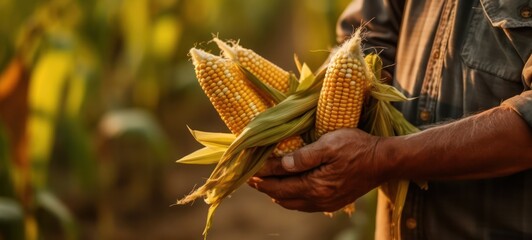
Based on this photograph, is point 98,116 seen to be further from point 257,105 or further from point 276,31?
point 257,105

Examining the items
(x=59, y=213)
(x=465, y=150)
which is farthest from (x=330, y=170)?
(x=59, y=213)

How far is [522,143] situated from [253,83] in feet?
1.88

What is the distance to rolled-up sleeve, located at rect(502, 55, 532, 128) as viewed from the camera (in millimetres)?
1934

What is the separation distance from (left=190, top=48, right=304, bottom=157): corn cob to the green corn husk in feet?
0.08

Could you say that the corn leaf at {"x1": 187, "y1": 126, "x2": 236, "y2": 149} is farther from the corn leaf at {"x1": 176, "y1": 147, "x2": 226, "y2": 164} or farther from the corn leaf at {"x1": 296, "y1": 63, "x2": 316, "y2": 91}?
the corn leaf at {"x1": 296, "y1": 63, "x2": 316, "y2": 91}

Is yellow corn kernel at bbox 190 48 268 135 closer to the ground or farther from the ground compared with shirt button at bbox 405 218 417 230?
farther from the ground

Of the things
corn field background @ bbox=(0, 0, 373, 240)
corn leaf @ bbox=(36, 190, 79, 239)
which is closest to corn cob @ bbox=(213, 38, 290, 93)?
corn field background @ bbox=(0, 0, 373, 240)

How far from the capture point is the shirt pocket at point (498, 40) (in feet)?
6.66

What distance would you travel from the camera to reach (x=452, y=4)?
221 centimetres

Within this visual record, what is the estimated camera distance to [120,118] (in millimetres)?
4512

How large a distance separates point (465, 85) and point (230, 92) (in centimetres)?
51

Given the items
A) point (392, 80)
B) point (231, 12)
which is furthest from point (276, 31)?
point (392, 80)

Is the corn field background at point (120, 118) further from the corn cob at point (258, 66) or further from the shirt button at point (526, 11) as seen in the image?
the shirt button at point (526, 11)

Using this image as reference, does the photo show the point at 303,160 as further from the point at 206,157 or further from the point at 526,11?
the point at 526,11
